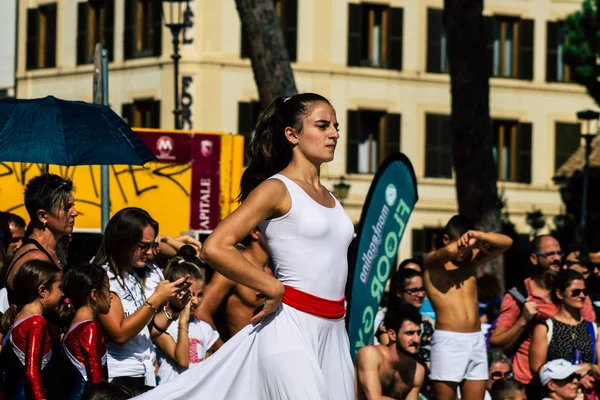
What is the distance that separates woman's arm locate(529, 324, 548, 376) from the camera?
11.4 meters

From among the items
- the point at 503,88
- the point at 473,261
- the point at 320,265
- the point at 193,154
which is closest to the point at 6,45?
the point at 193,154

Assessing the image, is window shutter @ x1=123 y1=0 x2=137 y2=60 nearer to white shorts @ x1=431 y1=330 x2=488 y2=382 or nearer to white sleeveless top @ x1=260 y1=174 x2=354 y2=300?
white shorts @ x1=431 y1=330 x2=488 y2=382

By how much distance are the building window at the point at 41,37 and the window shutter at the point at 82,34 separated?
37.3 inches

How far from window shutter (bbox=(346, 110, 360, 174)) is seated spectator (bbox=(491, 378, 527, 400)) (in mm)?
29924

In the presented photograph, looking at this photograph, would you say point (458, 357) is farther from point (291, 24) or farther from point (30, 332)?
point (291, 24)

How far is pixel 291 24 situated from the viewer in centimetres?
4053

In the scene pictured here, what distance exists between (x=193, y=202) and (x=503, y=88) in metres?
26.8

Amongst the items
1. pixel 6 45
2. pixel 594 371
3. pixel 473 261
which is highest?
pixel 6 45

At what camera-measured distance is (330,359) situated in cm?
629

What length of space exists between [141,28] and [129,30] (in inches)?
13.2

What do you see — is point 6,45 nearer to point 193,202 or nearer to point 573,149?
point 193,202

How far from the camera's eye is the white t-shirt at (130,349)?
8094 millimetres

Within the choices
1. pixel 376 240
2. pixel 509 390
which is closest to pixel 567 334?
pixel 509 390

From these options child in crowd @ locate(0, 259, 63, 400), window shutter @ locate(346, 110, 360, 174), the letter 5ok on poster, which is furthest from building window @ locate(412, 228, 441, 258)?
child in crowd @ locate(0, 259, 63, 400)
